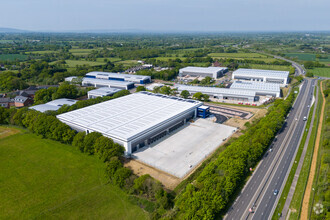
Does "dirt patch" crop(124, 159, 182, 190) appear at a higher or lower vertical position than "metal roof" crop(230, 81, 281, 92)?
lower

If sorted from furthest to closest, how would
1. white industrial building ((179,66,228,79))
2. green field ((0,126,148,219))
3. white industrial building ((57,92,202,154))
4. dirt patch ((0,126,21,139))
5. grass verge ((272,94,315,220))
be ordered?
white industrial building ((179,66,228,79)) → dirt patch ((0,126,21,139)) → white industrial building ((57,92,202,154)) → grass verge ((272,94,315,220)) → green field ((0,126,148,219))

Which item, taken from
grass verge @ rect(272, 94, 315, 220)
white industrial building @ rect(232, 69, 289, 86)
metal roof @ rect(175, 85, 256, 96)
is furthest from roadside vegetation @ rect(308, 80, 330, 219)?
white industrial building @ rect(232, 69, 289, 86)

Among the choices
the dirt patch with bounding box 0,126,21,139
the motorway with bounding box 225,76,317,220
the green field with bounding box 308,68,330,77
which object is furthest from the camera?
the green field with bounding box 308,68,330,77

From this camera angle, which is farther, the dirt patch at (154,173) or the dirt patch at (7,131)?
the dirt patch at (7,131)

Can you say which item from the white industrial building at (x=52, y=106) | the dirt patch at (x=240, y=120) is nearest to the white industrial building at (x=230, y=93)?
the dirt patch at (x=240, y=120)

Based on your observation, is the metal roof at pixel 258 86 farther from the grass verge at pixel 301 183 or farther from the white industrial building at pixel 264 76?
the grass verge at pixel 301 183

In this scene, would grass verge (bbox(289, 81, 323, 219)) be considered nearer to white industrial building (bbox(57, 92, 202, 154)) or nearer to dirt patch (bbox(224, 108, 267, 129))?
dirt patch (bbox(224, 108, 267, 129))

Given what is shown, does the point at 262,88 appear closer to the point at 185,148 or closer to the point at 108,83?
the point at 185,148

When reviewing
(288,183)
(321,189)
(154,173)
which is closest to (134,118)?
(154,173)
